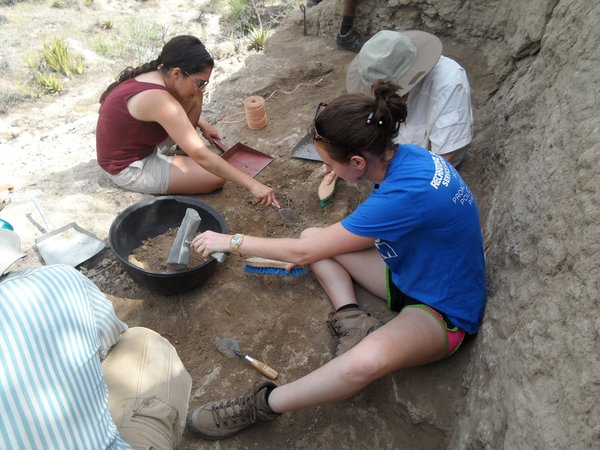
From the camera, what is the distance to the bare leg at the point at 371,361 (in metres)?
1.51

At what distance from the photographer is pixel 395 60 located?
Result: 206cm

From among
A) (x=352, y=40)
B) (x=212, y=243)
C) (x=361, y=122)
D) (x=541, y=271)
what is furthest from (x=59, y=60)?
(x=541, y=271)

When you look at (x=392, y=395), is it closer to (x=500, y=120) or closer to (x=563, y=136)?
(x=563, y=136)

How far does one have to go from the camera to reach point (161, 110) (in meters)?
2.43

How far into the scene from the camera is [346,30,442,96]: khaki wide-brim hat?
2055mm

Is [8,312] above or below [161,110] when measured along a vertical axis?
above

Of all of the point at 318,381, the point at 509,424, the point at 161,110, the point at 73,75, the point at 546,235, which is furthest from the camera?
the point at 73,75

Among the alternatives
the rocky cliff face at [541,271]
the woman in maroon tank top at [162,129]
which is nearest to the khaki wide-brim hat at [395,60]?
the rocky cliff face at [541,271]

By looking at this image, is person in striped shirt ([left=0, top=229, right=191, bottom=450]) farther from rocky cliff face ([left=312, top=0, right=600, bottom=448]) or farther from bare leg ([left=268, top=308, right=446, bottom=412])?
rocky cliff face ([left=312, top=0, right=600, bottom=448])

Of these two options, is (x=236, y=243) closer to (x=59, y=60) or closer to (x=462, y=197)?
(x=462, y=197)

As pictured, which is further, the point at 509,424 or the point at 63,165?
the point at 63,165

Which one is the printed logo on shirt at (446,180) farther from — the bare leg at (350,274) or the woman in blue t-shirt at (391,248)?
the bare leg at (350,274)

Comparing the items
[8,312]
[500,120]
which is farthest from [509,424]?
[500,120]

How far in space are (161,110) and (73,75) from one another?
4.83m
